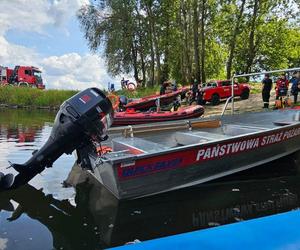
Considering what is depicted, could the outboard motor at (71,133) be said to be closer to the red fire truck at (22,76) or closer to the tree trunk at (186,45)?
the tree trunk at (186,45)

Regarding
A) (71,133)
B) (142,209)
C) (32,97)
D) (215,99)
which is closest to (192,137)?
(142,209)

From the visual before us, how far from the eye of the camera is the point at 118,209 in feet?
17.1

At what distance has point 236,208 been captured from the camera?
5367 millimetres

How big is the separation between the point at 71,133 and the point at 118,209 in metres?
1.18

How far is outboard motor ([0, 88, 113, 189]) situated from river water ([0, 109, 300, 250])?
1.84 feet

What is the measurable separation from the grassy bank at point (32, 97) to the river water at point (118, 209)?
1091 inches

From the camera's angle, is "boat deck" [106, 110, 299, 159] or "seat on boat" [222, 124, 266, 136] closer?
"boat deck" [106, 110, 299, 159]

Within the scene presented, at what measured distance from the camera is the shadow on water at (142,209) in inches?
176

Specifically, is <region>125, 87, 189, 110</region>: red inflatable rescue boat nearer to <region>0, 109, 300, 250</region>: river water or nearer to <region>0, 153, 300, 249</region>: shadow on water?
<region>0, 109, 300, 250</region>: river water

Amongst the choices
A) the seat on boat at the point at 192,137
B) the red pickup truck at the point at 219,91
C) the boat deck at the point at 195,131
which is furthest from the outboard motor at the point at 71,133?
the red pickup truck at the point at 219,91

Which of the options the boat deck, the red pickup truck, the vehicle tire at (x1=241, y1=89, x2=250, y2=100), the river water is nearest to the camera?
the river water

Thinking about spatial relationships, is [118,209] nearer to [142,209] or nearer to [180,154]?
[142,209]

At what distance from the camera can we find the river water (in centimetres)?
439

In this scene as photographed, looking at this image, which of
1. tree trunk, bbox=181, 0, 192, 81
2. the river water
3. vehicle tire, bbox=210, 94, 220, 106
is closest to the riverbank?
tree trunk, bbox=181, 0, 192, 81
